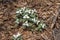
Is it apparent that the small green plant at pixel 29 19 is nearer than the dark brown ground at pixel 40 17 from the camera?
No

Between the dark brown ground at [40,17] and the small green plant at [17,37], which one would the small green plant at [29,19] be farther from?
the small green plant at [17,37]

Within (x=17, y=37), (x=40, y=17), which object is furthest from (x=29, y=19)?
(x=17, y=37)

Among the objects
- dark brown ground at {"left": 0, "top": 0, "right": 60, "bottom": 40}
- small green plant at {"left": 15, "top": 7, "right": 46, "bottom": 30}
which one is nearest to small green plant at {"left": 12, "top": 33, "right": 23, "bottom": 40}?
dark brown ground at {"left": 0, "top": 0, "right": 60, "bottom": 40}

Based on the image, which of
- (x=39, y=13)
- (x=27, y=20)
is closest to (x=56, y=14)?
(x=39, y=13)

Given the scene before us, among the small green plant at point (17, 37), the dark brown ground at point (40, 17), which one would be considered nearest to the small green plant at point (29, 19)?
the dark brown ground at point (40, 17)

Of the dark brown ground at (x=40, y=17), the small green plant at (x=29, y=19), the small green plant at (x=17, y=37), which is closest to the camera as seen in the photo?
the small green plant at (x=17, y=37)

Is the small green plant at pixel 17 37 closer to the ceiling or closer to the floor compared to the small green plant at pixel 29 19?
closer to the floor

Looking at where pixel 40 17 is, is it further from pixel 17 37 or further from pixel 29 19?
pixel 17 37

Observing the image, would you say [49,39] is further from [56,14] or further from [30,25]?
[56,14]

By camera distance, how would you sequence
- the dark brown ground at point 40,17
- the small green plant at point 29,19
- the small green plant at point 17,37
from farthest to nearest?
the small green plant at point 29,19 < the dark brown ground at point 40,17 < the small green plant at point 17,37
